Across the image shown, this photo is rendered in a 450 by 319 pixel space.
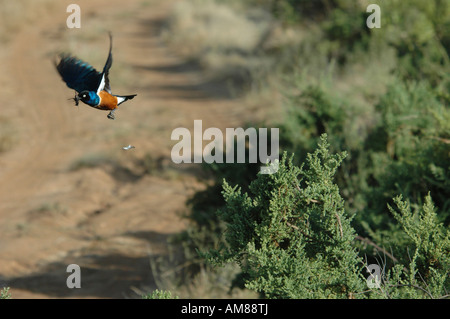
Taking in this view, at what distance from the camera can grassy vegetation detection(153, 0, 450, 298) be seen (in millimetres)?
3812

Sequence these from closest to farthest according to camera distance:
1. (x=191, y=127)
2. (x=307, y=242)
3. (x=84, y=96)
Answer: (x=84, y=96)
(x=307, y=242)
(x=191, y=127)

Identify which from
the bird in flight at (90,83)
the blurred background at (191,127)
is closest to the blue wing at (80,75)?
the bird in flight at (90,83)

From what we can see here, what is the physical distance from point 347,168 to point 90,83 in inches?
208

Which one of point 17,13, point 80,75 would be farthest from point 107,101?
point 17,13

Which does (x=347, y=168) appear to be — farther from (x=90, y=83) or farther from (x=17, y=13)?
(x=17, y=13)

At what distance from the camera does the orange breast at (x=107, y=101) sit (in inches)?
106

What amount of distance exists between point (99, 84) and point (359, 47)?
1183 cm

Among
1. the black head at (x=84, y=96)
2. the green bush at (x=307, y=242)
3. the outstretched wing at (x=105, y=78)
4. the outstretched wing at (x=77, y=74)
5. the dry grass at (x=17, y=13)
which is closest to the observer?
the black head at (x=84, y=96)

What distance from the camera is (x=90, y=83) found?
9.41 ft

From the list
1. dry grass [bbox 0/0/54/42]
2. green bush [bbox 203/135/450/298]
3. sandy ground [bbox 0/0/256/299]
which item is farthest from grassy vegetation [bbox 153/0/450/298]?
dry grass [bbox 0/0/54/42]

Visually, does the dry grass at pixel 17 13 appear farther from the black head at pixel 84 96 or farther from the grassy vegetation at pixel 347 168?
the black head at pixel 84 96

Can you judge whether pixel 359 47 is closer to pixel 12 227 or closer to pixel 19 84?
pixel 12 227

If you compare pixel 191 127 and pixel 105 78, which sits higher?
pixel 191 127

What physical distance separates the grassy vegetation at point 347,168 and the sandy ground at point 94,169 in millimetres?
1148
